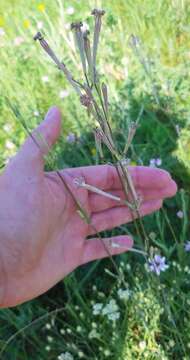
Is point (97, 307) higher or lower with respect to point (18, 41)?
lower

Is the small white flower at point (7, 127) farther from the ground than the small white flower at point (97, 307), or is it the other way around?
the small white flower at point (7, 127)

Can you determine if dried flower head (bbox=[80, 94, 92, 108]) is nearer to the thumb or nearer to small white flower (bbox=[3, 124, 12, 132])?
the thumb

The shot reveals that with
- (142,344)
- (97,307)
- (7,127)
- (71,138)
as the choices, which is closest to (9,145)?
(7,127)

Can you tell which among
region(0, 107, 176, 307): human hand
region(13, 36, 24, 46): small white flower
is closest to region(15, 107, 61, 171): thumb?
region(0, 107, 176, 307): human hand

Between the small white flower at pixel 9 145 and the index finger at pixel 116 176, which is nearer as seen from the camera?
the index finger at pixel 116 176

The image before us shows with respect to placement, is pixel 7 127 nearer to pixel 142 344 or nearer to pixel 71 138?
pixel 71 138

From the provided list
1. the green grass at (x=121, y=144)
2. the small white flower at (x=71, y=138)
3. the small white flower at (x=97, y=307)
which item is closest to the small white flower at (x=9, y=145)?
the green grass at (x=121, y=144)

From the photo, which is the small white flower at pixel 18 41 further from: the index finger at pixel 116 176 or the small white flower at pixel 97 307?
the small white flower at pixel 97 307
